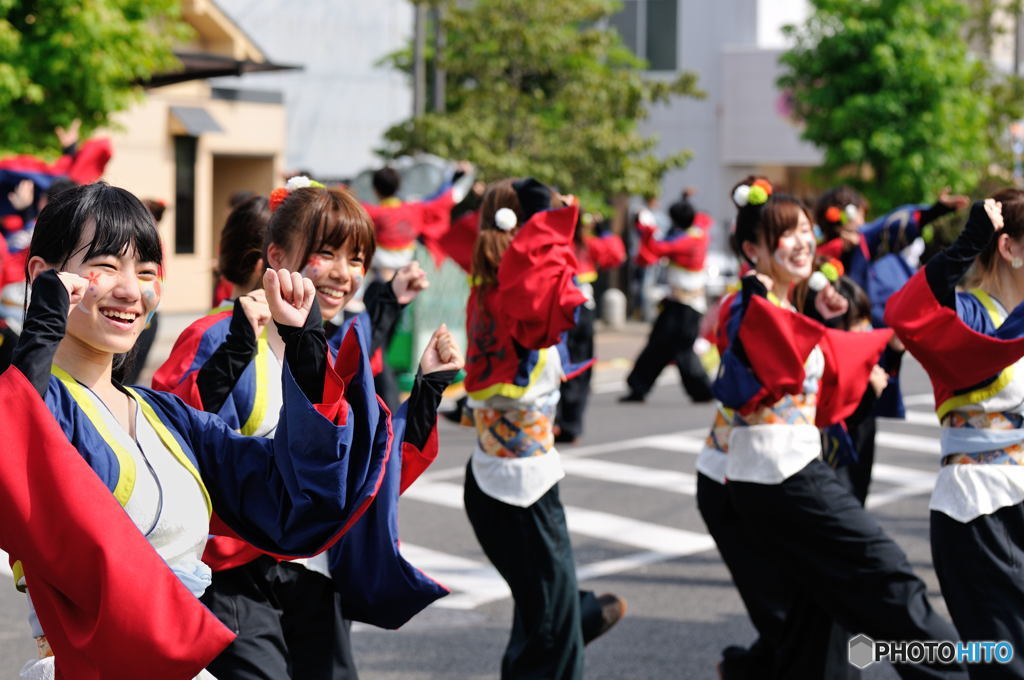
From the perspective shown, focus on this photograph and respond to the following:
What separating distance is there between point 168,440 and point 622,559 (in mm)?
4858

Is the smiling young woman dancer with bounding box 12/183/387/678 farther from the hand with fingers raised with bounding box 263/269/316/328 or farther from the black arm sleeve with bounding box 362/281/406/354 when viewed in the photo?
the black arm sleeve with bounding box 362/281/406/354

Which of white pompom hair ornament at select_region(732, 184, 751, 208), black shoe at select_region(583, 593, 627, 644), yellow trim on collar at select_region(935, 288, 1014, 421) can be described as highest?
white pompom hair ornament at select_region(732, 184, 751, 208)

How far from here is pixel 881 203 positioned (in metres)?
20.6

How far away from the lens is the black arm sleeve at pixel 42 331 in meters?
2.52

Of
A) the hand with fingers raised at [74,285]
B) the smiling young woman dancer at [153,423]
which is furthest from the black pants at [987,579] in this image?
the hand with fingers raised at [74,285]

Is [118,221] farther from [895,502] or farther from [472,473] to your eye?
[895,502]

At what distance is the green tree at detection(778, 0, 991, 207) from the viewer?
19.7 m

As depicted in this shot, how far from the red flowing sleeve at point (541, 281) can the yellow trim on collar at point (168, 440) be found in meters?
2.12

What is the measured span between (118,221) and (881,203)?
62.1 feet

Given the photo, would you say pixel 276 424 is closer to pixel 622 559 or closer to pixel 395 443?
pixel 395 443

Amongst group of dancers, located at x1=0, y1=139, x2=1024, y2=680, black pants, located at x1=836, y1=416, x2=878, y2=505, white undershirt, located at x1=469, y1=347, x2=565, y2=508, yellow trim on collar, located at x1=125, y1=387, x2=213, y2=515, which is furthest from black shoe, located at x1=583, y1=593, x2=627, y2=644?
yellow trim on collar, located at x1=125, y1=387, x2=213, y2=515

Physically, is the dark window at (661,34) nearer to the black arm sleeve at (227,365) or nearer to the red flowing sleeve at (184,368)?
the red flowing sleeve at (184,368)

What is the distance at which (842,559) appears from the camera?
461 centimetres

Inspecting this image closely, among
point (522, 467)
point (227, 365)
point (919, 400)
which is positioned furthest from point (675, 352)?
point (227, 365)
